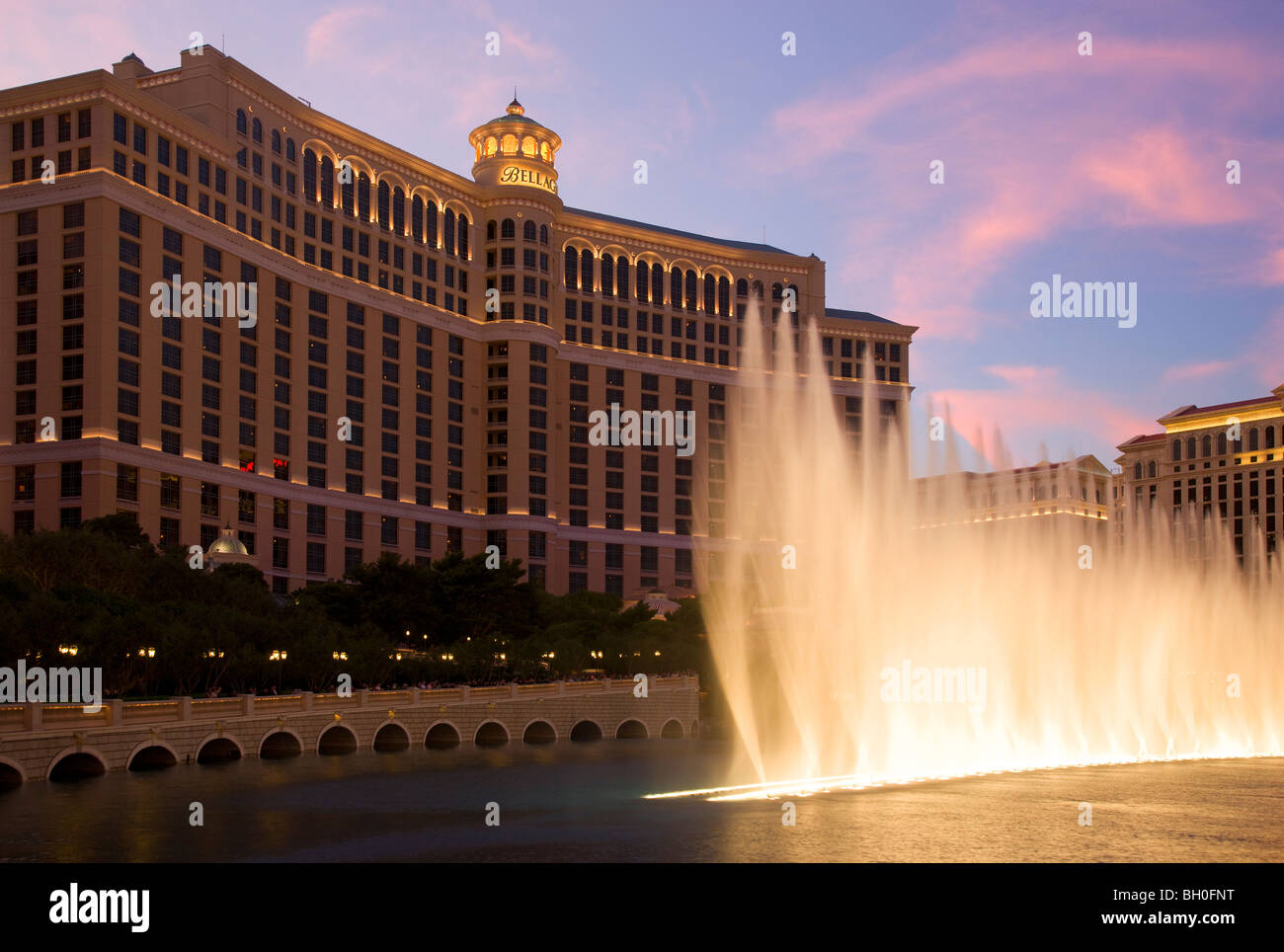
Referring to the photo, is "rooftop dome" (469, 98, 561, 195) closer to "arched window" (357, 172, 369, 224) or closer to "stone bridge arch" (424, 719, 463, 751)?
"arched window" (357, 172, 369, 224)

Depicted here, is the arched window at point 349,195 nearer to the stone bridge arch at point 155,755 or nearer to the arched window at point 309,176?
the arched window at point 309,176

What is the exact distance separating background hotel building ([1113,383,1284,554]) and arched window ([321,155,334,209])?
97076 millimetres

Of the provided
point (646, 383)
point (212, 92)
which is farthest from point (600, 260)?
point (212, 92)

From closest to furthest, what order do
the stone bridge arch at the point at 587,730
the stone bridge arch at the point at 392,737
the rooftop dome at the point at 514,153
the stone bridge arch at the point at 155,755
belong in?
the stone bridge arch at the point at 155,755 → the stone bridge arch at the point at 392,737 → the stone bridge arch at the point at 587,730 → the rooftop dome at the point at 514,153

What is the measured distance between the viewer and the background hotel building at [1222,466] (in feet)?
529

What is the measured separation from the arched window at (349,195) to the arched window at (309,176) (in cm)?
305

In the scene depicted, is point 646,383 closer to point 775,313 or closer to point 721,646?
point 775,313

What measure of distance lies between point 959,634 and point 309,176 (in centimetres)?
7946

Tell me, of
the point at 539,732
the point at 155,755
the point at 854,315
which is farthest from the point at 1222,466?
the point at 155,755

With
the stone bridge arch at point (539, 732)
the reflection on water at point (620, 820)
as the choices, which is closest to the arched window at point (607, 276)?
the stone bridge arch at point (539, 732)

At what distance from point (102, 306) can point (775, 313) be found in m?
78.9

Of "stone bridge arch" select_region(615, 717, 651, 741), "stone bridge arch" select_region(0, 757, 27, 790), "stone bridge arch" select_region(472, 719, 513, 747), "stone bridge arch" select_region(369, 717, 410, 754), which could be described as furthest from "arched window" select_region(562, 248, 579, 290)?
"stone bridge arch" select_region(0, 757, 27, 790)

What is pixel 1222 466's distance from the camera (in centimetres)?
16650

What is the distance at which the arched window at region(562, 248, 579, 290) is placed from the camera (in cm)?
13641
